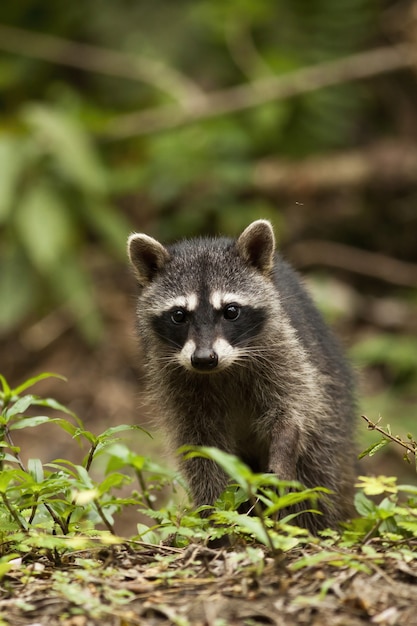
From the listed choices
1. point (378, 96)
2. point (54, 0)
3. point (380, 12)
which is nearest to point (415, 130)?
point (378, 96)

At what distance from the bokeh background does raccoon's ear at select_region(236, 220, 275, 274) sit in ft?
15.4

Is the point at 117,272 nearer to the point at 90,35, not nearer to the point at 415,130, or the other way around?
the point at 90,35

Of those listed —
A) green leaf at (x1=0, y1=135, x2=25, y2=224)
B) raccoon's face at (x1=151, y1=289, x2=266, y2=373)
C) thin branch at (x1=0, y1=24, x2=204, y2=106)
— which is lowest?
raccoon's face at (x1=151, y1=289, x2=266, y2=373)

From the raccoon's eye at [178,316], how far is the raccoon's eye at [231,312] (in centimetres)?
24

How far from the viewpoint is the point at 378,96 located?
13.5 metres

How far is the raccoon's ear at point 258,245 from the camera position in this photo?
18.5ft

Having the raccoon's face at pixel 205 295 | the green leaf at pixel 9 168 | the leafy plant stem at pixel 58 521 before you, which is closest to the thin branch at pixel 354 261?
the green leaf at pixel 9 168

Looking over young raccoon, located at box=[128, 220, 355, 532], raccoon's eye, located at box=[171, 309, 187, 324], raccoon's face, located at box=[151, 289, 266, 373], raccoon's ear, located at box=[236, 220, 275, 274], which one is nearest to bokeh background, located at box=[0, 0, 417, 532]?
young raccoon, located at box=[128, 220, 355, 532]

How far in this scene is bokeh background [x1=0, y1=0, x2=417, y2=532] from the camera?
11164mm

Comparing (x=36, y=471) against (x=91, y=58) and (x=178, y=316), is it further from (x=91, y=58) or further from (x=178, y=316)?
(x=91, y=58)

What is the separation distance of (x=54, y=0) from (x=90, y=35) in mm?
680

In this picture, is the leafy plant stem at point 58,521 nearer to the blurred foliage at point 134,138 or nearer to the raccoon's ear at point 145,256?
the raccoon's ear at point 145,256

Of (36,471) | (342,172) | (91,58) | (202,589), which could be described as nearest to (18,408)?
(36,471)

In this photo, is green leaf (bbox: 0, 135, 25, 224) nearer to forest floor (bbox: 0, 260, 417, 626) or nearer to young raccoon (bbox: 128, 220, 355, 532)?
young raccoon (bbox: 128, 220, 355, 532)
